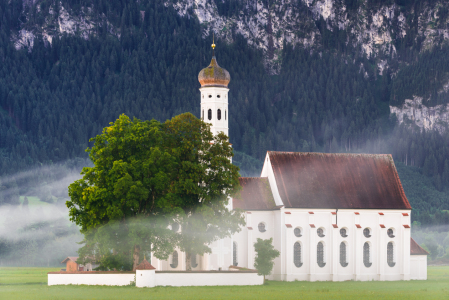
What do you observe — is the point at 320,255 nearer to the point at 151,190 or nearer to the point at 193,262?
the point at 193,262

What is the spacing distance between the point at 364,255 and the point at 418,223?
11130 cm

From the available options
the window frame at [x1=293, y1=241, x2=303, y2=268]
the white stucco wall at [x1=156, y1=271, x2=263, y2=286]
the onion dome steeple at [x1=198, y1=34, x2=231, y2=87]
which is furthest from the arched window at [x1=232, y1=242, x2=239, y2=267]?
the onion dome steeple at [x1=198, y1=34, x2=231, y2=87]

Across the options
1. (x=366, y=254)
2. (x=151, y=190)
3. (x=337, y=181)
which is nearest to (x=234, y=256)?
(x=337, y=181)

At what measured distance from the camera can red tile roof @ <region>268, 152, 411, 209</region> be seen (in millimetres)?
82188

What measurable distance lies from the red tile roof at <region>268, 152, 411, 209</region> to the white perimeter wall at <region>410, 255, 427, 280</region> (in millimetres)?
5875

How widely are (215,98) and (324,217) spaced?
1824 cm

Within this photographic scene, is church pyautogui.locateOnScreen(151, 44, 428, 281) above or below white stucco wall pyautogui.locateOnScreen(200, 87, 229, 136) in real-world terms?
below

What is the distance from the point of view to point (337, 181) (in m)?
84.2

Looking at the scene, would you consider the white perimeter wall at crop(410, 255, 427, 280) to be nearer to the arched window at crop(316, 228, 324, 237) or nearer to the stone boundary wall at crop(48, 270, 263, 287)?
the arched window at crop(316, 228, 324, 237)

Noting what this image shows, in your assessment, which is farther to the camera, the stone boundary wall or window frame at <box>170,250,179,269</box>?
window frame at <box>170,250,179,269</box>

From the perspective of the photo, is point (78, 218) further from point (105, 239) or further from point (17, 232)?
point (17, 232)

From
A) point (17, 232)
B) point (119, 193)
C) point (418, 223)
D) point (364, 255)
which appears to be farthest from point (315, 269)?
point (418, 223)

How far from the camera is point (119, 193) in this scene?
6297 cm

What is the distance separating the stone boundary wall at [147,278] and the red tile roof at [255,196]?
60.7 ft
